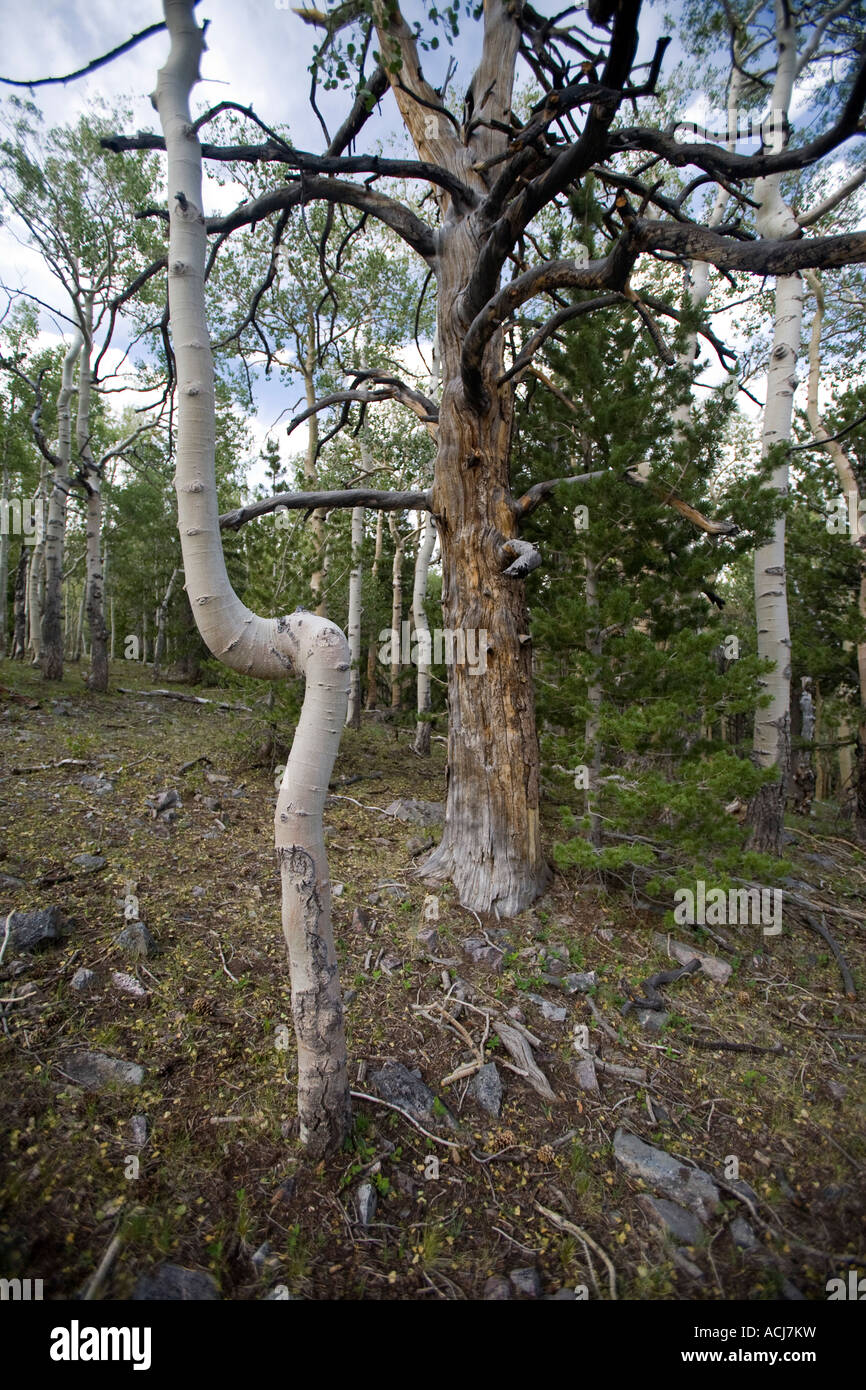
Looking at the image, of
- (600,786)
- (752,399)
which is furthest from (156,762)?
(752,399)

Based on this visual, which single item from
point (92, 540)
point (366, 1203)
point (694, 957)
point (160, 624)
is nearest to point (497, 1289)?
point (366, 1203)

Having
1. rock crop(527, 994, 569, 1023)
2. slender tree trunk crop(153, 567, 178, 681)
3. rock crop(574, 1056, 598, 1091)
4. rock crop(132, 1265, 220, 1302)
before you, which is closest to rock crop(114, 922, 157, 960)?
rock crop(132, 1265, 220, 1302)

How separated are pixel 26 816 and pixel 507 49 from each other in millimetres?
7814

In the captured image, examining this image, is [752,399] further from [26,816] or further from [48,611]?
[48,611]

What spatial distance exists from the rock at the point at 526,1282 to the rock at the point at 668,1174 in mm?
767

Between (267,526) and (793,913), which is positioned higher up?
(267,526)

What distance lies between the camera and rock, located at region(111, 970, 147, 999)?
3256mm

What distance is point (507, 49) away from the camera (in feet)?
15.1

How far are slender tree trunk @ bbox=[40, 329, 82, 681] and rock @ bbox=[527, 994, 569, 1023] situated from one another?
12538 mm

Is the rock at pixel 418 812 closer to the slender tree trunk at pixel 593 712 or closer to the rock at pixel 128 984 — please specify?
the slender tree trunk at pixel 593 712

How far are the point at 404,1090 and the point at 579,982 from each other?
153cm

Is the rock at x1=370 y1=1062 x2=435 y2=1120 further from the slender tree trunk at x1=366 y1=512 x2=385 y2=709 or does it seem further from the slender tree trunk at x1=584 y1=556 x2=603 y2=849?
the slender tree trunk at x1=366 y1=512 x2=385 y2=709

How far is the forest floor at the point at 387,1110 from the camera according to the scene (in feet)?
7.31
